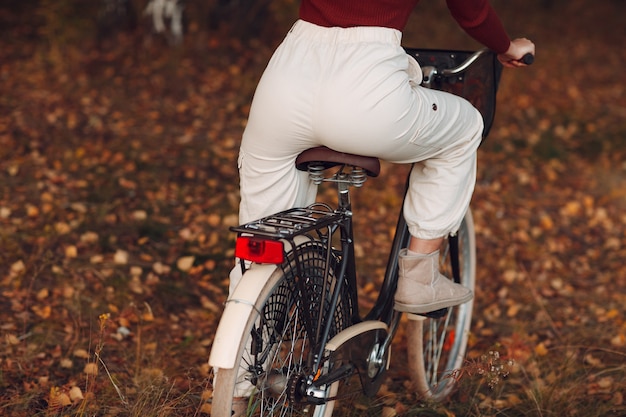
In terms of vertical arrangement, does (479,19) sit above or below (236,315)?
above

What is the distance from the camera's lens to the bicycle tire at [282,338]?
2.60m

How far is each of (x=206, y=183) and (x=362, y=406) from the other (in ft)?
9.26

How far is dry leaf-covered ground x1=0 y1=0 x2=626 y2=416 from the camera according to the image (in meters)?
3.65

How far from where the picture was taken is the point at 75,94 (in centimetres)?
697

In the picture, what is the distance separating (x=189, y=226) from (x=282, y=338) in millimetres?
2645

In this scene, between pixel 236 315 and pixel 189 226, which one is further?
pixel 189 226

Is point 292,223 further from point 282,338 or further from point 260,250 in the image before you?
point 282,338

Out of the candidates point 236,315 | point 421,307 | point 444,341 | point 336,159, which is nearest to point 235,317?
point 236,315

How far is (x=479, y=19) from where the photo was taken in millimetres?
2807

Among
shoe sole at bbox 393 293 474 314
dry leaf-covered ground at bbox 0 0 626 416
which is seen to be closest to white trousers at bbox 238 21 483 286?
shoe sole at bbox 393 293 474 314

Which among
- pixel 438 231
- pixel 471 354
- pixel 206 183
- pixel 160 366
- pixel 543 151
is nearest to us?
pixel 438 231

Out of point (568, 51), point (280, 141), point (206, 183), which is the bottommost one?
point (206, 183)

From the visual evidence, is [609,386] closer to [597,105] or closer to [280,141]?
[280,141]

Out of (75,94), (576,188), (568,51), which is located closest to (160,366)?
(75,94)
